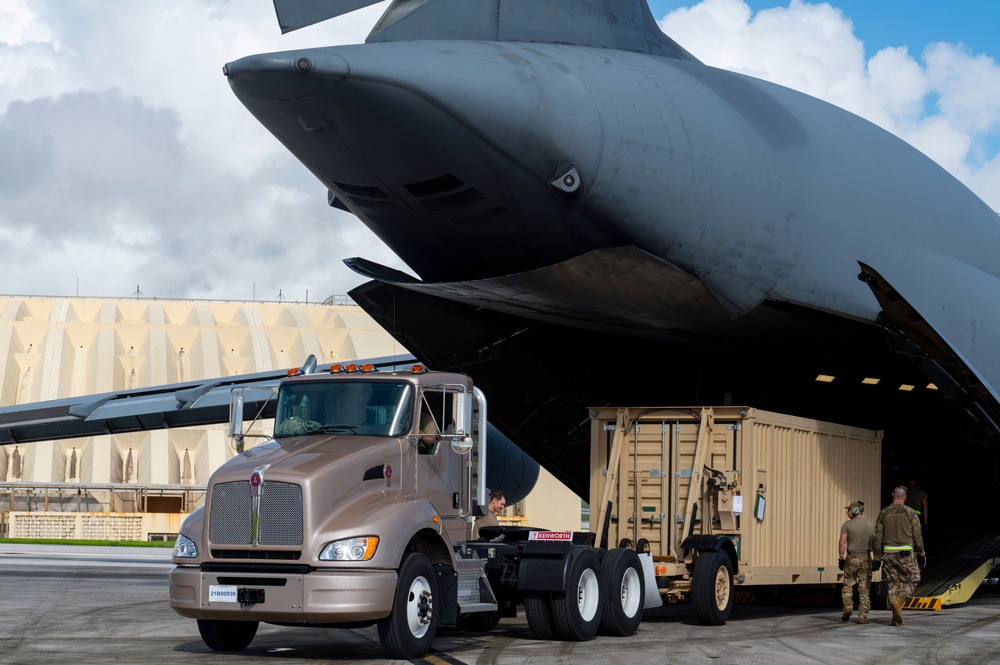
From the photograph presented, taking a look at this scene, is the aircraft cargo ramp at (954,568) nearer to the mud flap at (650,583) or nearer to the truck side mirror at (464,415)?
the mud flap at (650,583)

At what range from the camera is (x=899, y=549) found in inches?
531

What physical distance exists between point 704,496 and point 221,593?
18.4 ft

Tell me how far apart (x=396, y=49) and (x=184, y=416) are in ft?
28.5

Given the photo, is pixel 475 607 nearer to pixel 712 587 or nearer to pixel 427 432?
pixel 427 432

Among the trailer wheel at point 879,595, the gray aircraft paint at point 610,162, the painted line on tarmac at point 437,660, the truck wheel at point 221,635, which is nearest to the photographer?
the painted line on tarmac at point 437,660

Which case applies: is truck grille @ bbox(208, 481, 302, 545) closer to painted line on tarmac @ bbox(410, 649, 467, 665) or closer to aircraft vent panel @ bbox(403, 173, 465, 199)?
painted line on tarmac @ bbox(410, 649, 467, 665)

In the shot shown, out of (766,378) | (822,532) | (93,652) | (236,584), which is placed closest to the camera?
(236,584)

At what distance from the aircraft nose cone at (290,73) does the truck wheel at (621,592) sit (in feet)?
16.9

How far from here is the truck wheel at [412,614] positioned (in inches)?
370

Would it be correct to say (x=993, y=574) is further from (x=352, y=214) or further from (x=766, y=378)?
(x=352, y=214)

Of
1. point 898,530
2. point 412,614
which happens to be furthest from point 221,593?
point 898,530

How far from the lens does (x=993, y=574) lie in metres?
17.3

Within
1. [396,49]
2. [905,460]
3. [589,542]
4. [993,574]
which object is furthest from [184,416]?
[993,574]

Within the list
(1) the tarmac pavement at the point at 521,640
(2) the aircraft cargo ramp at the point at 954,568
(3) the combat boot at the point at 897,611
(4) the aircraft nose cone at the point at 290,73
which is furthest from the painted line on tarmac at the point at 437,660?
(2) the aircraft cargo ramp at the point at 954,568
